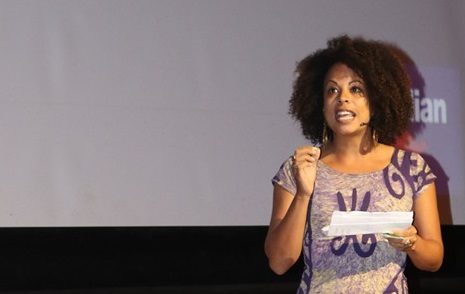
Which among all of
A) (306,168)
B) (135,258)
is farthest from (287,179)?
(135,258)

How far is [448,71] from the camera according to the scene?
4.76m

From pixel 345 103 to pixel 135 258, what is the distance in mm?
2632

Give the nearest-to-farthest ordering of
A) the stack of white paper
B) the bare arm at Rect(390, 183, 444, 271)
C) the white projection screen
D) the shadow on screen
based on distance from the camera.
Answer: the stack of white paper, the bare arm at Rect(390, 183, 444, 271), the white projection screen, the shadow on screen

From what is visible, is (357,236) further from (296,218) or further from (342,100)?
(342,100)

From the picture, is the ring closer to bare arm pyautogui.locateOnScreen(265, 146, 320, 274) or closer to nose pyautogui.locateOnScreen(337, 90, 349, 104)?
bare arm pyautogui.locateOnScreen(265, 146, 320, 274)

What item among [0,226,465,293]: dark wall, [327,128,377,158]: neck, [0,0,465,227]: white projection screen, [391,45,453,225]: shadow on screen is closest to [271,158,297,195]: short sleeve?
[327,128,377,158]: neck

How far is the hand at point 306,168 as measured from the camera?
1.76 meters

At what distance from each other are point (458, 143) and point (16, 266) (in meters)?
2.66

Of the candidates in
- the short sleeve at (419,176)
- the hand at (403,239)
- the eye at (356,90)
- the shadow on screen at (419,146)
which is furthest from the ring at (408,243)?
the shadow on screen at (419,146)

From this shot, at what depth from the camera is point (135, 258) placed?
14.1 feet

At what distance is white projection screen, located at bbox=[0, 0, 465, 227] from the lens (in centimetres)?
Answer: 372

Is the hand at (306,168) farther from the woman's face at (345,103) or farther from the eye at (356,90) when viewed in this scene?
the eye at (356,90)

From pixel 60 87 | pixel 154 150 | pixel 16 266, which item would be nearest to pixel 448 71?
pixel 154 150

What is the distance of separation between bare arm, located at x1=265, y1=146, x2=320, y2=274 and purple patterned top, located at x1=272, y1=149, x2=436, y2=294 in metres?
0.06
